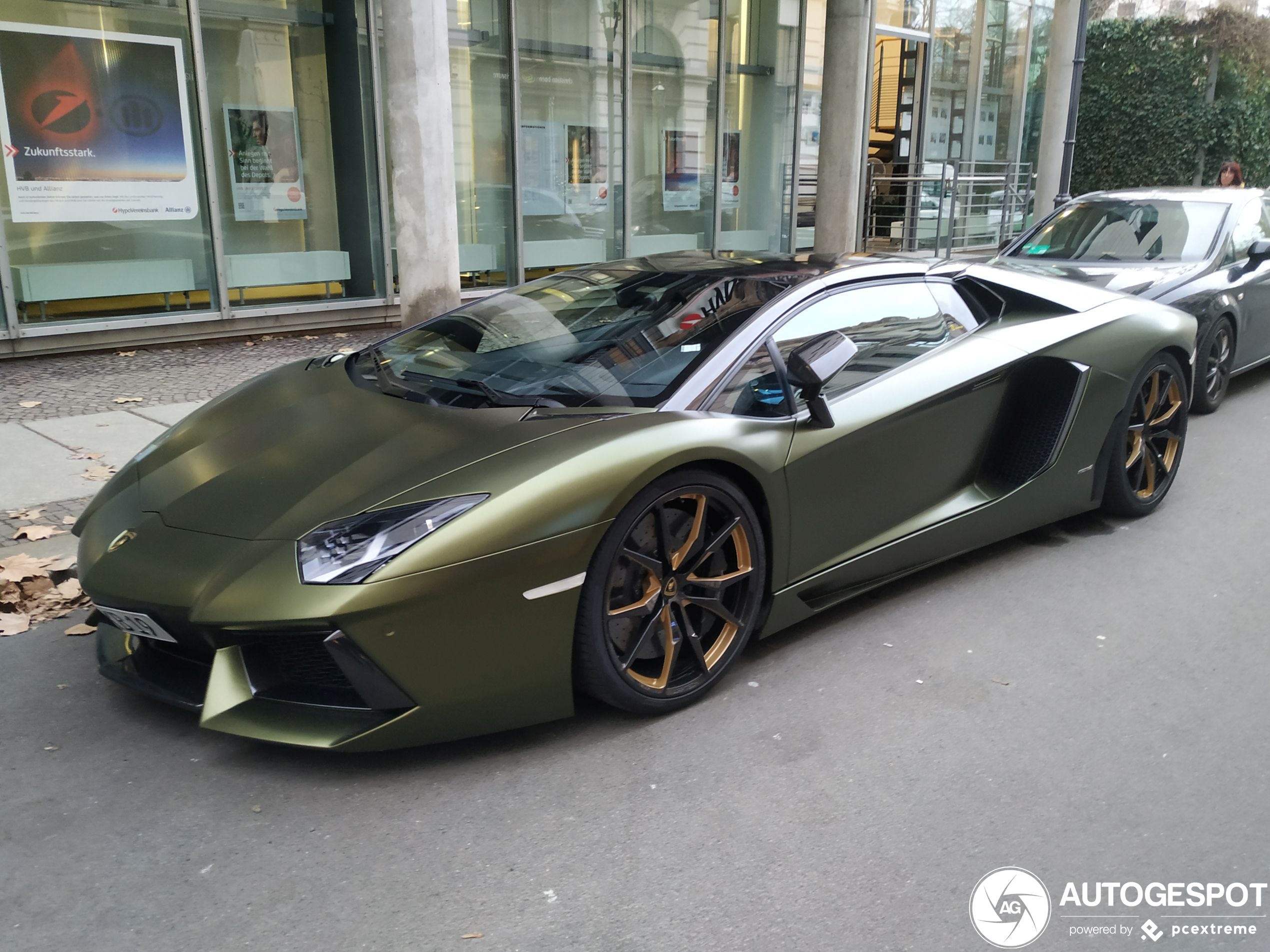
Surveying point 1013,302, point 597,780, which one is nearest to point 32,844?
point 597,780

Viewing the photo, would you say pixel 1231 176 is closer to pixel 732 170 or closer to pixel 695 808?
pixel 732 170

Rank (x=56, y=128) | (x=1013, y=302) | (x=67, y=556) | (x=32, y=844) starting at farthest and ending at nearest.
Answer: (x=56, y=128) → (x=1013, y=302) → (x=67, y=556) → (x=32, y=844)

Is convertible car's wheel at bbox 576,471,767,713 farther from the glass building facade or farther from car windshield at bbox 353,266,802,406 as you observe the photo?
the glass building facade

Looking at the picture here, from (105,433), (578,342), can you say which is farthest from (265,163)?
(578,342)

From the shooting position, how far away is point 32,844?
105 inches

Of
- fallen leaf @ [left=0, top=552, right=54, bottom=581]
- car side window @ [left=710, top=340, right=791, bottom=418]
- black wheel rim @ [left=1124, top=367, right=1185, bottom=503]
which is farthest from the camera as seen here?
black wheel rim @ [left=1124, top=367, right=1185, bottom=503]

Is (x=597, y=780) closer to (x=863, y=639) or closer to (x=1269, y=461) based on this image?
(x=863, y=639)

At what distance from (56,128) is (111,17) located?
40.2 inches

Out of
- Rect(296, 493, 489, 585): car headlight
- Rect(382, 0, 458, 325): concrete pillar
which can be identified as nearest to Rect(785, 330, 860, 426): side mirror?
Rect(296, 493, 489, 585): car headlight

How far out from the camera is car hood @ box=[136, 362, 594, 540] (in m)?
3.04

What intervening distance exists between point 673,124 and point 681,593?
1094 cm

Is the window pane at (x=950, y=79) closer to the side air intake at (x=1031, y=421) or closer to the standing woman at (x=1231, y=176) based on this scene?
the standing woman at (x=1231, y=176)

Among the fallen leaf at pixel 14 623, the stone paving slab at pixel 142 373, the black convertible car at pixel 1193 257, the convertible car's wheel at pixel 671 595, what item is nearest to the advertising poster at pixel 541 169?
the stone paving slab at pixel 142 373

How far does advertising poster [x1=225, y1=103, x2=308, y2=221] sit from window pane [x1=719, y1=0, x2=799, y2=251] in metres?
5.85
